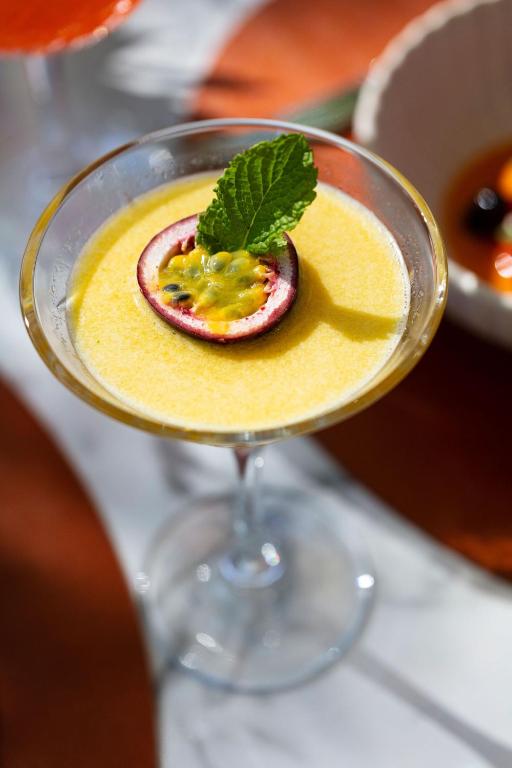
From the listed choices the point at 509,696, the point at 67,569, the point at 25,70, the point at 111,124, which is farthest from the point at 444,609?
the point at 25,70

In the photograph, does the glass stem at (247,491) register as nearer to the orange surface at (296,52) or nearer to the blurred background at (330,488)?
the blurred background at (330,488)

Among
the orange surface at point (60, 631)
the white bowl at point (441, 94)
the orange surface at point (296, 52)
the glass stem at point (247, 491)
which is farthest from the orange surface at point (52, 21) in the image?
the glass stem at point (247, 491)

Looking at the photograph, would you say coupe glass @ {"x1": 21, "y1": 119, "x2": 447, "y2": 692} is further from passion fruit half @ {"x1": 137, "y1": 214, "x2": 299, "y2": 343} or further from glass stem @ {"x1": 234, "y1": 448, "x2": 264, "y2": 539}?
passion fruit half @ {"x1": 137, "y1": 214, "x2": 299, "y2": 343}

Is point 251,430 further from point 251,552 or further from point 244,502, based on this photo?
point 251,552

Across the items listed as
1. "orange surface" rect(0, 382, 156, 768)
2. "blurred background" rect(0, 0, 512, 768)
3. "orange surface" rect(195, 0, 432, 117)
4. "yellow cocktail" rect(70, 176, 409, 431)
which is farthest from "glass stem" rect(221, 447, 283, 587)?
"orange surface" rect(195, 0, 432, 117)

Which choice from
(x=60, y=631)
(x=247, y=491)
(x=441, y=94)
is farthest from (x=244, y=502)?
(x=441, y=94)

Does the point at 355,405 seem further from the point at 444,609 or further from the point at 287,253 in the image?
the point at 444,609
